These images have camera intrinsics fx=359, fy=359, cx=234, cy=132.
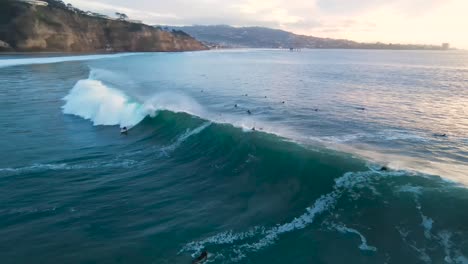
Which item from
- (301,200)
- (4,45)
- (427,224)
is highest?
(4,45)

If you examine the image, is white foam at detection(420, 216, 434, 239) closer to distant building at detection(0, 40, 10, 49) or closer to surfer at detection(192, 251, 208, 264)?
surfer at detection(192, 251, 208, 264)

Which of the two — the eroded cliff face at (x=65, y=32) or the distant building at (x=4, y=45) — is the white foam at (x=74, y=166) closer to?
the distant building at (x=4, y=45)

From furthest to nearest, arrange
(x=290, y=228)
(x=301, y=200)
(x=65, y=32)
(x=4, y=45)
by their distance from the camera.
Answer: (x=65, y=32)
(x=4, y=45)
(x=301, y=200)
(x=290, y=228)

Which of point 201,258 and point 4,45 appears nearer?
point 201,258

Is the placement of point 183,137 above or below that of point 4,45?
below

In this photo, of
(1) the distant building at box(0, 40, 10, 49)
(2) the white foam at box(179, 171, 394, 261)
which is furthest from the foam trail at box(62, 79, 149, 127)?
(1) the distant building at box(0, 40, 10, 49)

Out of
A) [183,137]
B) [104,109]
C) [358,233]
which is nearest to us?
[358,233]

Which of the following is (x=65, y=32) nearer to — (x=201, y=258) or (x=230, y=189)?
(x=230, y=189)

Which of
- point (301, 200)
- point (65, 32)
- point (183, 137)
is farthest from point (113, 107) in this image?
point (65, 32)
